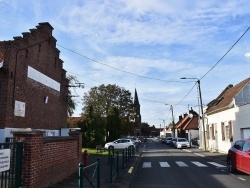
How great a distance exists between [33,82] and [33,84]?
5.3 inches

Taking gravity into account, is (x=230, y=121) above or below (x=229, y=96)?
below

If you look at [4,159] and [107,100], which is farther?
[107,100]

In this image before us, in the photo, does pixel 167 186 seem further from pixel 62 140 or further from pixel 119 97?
pixel 119 97

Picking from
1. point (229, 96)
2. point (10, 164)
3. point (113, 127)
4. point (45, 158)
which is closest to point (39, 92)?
point (45, 158)

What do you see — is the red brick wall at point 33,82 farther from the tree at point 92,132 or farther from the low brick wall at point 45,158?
the tree at point 92,132

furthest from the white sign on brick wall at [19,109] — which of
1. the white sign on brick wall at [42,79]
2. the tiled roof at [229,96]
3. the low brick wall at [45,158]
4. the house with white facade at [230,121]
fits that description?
the tiled roof at [229,96]

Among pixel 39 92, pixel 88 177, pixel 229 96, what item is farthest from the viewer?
pixel 229 96

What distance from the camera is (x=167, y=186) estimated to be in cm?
1189

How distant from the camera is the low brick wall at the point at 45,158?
9219mm

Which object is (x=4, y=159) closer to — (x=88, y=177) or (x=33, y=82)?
(x=88, y=177)

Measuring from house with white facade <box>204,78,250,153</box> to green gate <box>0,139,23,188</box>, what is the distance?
21.9 m

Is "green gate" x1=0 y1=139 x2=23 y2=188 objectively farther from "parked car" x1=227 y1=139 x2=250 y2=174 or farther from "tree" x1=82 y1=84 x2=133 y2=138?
"tree" x1=82 y1=84 x2=133 y2=138

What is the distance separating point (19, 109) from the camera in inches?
738

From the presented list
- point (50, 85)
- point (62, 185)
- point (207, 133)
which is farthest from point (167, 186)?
point (207, 133)
